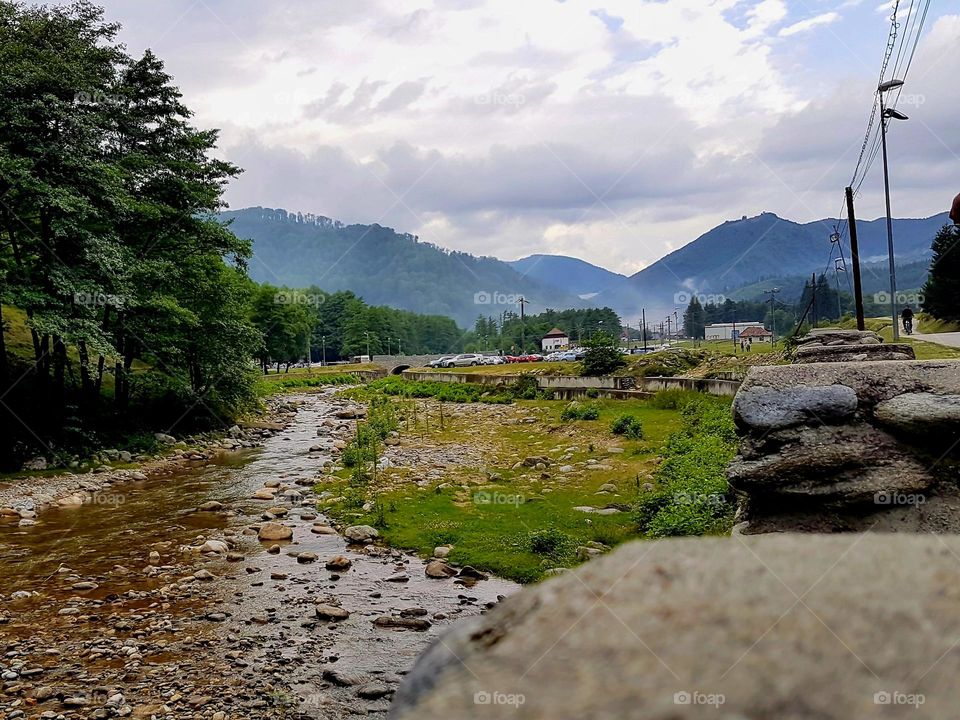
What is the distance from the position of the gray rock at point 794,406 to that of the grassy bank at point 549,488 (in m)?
2.58

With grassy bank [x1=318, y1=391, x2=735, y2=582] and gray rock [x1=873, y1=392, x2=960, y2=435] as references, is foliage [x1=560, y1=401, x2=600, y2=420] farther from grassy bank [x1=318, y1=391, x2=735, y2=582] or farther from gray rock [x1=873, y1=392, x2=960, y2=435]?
gray rock [x1=873, y1=392, x2=960, y2=435]

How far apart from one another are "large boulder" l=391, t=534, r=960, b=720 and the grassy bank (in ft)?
20.9

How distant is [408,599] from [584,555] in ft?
8.72

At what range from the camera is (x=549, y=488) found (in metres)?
14.9

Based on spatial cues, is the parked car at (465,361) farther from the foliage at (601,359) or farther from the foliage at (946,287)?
the foliage at (946,287)

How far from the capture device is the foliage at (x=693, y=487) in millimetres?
9344

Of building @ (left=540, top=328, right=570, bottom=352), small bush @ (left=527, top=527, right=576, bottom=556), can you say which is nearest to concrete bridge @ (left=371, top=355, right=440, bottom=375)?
building @ (left=540, top=328, right=570, bottom=352)

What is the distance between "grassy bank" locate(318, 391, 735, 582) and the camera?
34.2 ft

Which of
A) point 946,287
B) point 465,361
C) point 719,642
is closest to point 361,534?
point 719,642

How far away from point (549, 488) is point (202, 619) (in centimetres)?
818

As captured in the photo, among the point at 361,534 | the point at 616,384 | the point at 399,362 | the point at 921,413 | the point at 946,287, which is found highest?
the point at 946,287

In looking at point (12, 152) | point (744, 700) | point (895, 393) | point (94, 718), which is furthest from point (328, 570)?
point (12, 152)

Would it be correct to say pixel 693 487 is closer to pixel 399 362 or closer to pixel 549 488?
pixel 549 488

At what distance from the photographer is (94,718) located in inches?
245
